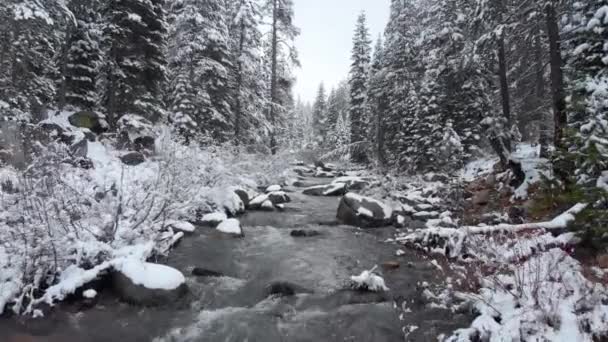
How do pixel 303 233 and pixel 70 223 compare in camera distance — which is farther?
pixel 303 233

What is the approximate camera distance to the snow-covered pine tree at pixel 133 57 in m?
14.8

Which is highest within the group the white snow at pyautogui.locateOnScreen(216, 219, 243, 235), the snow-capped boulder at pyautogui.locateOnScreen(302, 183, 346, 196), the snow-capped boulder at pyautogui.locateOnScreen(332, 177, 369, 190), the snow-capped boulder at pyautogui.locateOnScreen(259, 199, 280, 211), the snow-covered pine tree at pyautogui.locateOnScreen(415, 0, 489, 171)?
the snow-covered pine tree at pyautogui.locateOnScreen(415, 0, 489, 171)

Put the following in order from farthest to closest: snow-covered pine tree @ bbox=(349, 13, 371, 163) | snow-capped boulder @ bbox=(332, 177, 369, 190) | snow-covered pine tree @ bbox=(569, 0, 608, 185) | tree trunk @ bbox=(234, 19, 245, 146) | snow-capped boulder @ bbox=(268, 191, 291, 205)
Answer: snow-covered pine tree @ bbox=(349, 13, 371, 163) < tree trunk @ bbox=(234, 19, 245, 146) < snow-capped boulder @ bbox=(332, 177, 369, 190) < snow-capped boulder @ bbox=(268, 191, 291, 205) < snow-covered pine tree @ bbox=(569, 0, 608, 185)

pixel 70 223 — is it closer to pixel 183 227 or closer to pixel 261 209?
pixel 183 227

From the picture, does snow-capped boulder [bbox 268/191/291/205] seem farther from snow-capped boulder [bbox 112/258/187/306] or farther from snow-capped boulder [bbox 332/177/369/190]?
snow-capped boulder [bbox 112/258/187/306]

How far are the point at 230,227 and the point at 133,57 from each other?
9800mm

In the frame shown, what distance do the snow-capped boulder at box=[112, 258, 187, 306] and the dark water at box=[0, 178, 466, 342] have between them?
0.14m

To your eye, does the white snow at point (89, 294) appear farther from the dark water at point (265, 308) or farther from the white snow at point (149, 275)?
the white snow at point (149, 275)

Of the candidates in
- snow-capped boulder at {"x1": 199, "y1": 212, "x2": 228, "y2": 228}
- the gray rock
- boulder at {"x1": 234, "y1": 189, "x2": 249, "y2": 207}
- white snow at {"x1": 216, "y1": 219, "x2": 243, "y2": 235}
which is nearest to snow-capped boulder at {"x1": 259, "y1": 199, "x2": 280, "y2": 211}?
boulder at {"x1": 234, "y1": 189, "x2": 249, "y2": 207}

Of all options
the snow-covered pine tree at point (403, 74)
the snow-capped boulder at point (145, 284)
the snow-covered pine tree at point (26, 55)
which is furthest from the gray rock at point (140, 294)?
the snow-covered pine tree at point (403, 74)

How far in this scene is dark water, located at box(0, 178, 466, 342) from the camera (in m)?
4.75

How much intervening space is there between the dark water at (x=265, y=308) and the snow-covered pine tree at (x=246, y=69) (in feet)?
39.2

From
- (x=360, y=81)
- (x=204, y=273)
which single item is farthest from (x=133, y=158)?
(x=360, y=81)

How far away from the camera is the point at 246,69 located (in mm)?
20594
